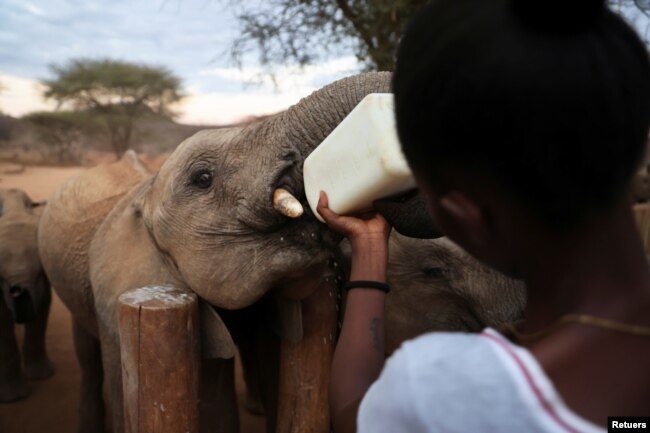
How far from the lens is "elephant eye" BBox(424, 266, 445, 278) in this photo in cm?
240

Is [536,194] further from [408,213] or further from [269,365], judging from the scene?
[269,365]

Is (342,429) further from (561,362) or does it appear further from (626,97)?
(626,97)

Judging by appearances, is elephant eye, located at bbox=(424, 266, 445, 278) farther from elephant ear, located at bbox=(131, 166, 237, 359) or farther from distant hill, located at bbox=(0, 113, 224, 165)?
distant hill, located at bbox=(0, 113, 224, 165)

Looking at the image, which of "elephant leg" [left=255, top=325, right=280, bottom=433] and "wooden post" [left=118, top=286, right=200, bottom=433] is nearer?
"wooden post" [left=118, top=286, right=200, bottom=433]

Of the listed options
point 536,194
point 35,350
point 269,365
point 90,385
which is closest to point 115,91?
point 35,350

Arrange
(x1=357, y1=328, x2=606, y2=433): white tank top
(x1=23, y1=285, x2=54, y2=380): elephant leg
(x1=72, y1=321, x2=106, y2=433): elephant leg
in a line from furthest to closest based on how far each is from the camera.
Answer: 1. (x1=23, y1=285, x2=54, y2=380): elephant leg
2. (x1=72, y1=321, x2=106, y2=433): elephant leg
3. (x1=357, y1=328, x2=606, y2=433): white tank top

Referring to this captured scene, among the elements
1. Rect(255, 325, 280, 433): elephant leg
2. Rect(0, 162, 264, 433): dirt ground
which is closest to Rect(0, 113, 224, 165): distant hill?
Rect(0, 162, 264, 433): dirt ground

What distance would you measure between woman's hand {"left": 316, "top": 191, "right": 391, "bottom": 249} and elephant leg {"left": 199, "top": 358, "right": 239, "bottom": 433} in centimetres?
127

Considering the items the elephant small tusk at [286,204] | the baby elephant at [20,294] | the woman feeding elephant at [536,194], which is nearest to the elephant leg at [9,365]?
the baby elephant at [20,294]

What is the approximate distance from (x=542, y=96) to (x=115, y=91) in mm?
21235

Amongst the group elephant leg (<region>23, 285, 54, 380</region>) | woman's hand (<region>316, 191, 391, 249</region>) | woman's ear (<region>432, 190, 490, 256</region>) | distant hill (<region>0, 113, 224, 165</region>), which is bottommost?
elephant leg (<region>23, 285, 54, 380</region>)

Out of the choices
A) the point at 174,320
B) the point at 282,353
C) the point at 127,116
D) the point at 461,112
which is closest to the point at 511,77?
the point at 461,112

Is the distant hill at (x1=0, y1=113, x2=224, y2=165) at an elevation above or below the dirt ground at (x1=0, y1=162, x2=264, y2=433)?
above

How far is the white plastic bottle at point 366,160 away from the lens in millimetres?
1299
